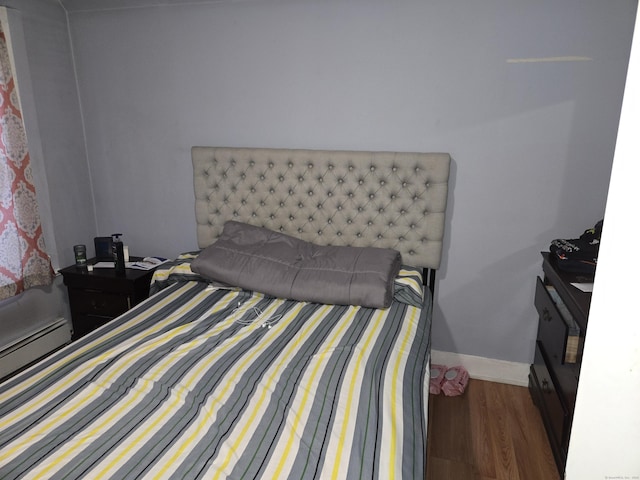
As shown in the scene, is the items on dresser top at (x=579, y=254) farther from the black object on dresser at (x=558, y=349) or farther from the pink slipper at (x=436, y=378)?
the pink slipper at (x=436, y=378)

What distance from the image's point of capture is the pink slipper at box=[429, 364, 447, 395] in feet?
8.57

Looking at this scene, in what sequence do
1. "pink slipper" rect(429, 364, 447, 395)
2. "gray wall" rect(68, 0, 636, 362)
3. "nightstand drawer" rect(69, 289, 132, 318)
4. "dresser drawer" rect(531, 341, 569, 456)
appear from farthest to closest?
"nightstand drawer" rect(69, 289, 132, 318), "pink slipper" rect(429, 364, 447, 395), "gray wall" rect(68, 0, 636, 362), "dresser drawer" rect(531, 341, 569, 456)

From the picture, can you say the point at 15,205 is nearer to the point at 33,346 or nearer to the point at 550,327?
the point at 33,346

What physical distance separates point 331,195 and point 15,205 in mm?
1784

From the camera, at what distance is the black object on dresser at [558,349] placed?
1.82 m

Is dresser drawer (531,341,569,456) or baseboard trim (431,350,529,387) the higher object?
dresser drawer (531,341,569,456)

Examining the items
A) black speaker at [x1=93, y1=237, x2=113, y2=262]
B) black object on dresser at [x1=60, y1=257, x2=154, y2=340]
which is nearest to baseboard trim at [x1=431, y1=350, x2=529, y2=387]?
Answer: black object on dresser at [x1=60, y1=257, x2=154, y2=340]

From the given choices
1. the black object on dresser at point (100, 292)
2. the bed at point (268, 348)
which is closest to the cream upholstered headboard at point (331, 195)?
the bed at point (268, 348)

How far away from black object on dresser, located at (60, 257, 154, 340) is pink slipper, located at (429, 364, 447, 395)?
5.77 ft

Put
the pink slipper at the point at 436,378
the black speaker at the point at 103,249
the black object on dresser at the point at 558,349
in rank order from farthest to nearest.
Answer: the black speaker at the point at 103,249
the pink slipper at the point at 436,378
the black object on dresser at the point at 558,349

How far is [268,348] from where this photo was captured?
189 cm

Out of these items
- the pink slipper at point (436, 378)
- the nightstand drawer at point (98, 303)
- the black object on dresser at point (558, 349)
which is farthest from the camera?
the nightstand drawer at point (98, 303)

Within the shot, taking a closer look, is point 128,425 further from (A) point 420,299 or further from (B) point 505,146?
(B) point 505,146

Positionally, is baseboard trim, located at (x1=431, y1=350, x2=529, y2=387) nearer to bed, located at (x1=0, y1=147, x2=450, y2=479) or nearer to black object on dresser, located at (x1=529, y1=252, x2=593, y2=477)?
black object on dresser, located at (x1=529, y1=252, x2=593, y2=477)
